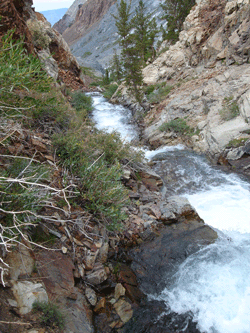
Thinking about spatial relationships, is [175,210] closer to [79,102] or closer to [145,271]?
[145,271]

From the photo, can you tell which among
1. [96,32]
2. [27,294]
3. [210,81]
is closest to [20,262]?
[27,294]

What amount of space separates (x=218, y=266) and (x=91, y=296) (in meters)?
2.44

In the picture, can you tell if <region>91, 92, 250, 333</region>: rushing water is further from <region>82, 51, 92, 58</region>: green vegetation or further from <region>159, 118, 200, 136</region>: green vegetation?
<region>82, 51, 92, 58</region>: green vegetation

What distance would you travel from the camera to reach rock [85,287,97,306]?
264 cm

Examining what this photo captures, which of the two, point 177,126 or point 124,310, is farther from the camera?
Answer: point 177,126

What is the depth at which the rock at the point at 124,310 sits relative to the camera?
272 centimetres

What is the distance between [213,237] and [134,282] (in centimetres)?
213

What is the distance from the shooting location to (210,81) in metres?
12.1

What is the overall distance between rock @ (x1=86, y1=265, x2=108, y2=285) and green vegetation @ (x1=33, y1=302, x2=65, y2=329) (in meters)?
0.77

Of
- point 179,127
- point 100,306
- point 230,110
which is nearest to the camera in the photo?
point 100,306

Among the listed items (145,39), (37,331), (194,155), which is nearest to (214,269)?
(37,331)

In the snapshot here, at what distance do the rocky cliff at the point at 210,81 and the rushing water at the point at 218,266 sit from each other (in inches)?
83.4

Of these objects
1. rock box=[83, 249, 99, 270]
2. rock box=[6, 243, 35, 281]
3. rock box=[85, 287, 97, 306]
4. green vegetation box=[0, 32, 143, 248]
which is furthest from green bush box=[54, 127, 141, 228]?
rock box=[6, 243, 35, 281]

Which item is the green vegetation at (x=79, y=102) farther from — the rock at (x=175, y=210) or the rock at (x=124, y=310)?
the rock at (x=124, y=310)
